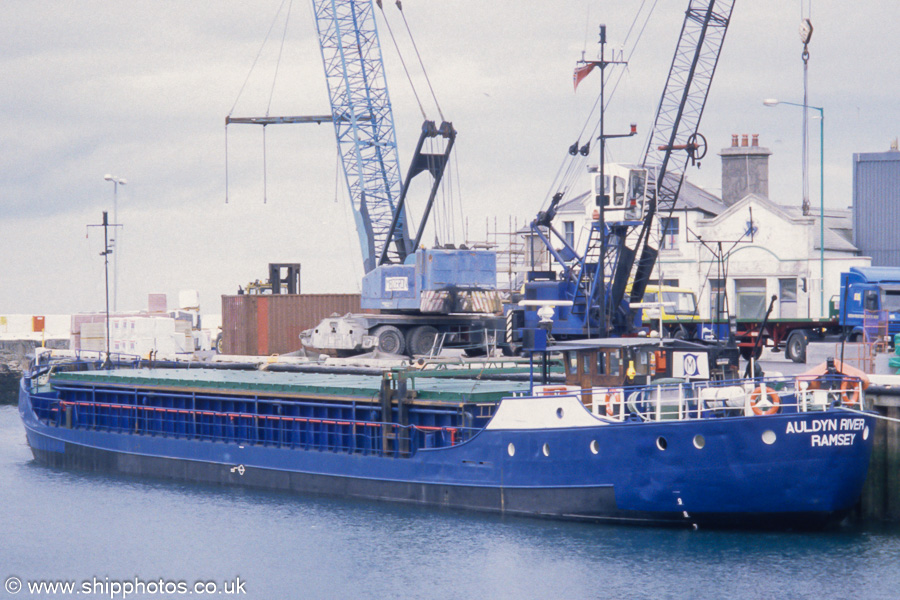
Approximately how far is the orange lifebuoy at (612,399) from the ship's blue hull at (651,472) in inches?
25.7

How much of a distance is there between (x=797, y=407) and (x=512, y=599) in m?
8.58

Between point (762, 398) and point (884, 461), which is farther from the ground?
point (762, 398)

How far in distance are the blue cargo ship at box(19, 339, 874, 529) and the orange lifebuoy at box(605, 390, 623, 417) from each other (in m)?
0.05

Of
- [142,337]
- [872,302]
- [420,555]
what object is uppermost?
[872,302]

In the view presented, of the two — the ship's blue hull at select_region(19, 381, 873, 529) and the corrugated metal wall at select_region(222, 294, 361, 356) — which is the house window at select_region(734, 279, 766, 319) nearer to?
the corrugated metal wall at select_region(222, 294, 361, 356)

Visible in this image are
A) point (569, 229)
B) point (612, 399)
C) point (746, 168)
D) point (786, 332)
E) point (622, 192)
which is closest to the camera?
point (612, 399)

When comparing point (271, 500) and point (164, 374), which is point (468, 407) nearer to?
point (271, 500)

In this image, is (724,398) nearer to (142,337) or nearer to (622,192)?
(622,192)

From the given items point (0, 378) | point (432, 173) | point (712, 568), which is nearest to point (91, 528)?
point (712, 568)

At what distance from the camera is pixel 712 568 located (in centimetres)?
2622

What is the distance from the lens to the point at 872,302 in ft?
156

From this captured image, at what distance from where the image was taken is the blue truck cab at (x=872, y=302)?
46031mm

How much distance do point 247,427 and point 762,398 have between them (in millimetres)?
18387

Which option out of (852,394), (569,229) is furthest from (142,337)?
(852,394)
